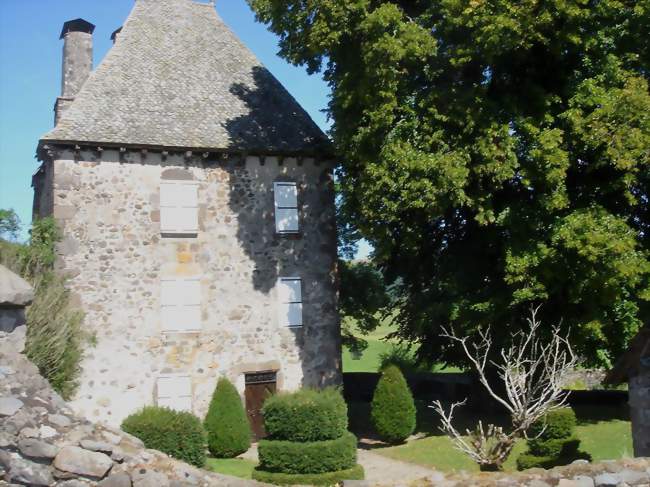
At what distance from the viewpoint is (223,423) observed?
18500 millimetres

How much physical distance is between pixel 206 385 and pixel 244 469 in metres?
3.80

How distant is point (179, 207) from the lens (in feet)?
66.7

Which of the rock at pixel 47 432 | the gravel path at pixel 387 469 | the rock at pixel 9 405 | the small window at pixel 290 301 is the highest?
the small window at pixel 290 301

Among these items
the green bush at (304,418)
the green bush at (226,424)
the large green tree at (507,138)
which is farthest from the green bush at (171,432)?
the large green tree at (507,138)

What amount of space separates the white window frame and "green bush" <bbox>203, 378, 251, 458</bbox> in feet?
16.3

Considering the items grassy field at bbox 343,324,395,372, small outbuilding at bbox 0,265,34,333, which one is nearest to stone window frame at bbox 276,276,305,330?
small outbuilding at bbox 0,265,34,333

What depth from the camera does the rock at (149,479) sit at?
22.0ft

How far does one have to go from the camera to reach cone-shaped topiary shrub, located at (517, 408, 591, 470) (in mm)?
14320

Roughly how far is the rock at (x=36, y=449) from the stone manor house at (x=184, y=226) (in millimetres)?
12303

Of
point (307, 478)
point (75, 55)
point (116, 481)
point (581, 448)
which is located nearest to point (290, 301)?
point (307, 478)

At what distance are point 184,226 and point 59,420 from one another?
13521 mm

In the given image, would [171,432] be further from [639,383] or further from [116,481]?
[639,383]

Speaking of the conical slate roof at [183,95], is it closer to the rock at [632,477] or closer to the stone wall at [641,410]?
the stone wall at [641,410]

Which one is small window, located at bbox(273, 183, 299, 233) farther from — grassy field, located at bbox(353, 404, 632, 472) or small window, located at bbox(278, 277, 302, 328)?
grassy field, located at bbox(353, 404, 632, 472)
